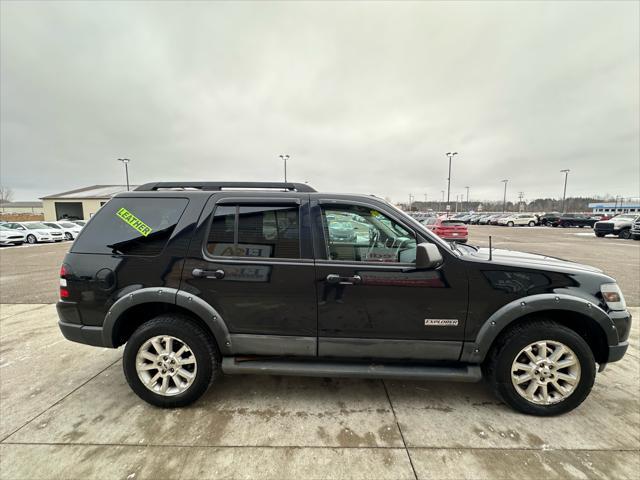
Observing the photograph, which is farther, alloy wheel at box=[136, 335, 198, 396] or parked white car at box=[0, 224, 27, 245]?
parked white car at box=[0, 224, 27, 245]

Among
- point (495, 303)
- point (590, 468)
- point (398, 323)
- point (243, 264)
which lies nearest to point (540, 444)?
point (590, 468)

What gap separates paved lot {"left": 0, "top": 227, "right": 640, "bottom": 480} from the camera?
6.39 ft

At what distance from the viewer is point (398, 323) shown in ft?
7.91

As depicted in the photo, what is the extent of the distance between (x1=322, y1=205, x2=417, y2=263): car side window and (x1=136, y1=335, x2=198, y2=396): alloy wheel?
1.62 meters

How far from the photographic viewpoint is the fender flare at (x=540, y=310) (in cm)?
234

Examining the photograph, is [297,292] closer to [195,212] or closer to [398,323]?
[398,323]

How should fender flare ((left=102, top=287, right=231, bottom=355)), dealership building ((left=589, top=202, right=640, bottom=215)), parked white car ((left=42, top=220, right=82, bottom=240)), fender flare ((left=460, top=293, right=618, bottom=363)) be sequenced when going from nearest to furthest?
fender flare ((left=460, top=293, right=618, bottom=363)), fender flare ((left=102, top=287, right=231, bottom=355)), parked white car ((left=42, top=220, right=82, bottom=240)), dealership building ((left=589, top=202, right=640, bottom=215))

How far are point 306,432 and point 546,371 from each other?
6.90 feet

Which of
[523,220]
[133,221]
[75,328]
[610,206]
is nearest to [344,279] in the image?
[133,221]

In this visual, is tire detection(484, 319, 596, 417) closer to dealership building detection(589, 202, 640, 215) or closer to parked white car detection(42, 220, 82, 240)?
parked white car detection(42, 220, 82, 240)

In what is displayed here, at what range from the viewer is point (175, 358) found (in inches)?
99.5

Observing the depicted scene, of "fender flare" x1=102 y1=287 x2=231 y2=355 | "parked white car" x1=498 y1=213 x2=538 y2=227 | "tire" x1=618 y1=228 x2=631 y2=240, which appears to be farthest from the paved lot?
"parked white car" x1=498 y1=213 x2=538 y2=227

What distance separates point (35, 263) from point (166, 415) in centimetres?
1183

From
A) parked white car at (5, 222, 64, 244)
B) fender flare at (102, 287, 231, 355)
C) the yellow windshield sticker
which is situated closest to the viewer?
fender flare at (102, 287, 231, 355)
